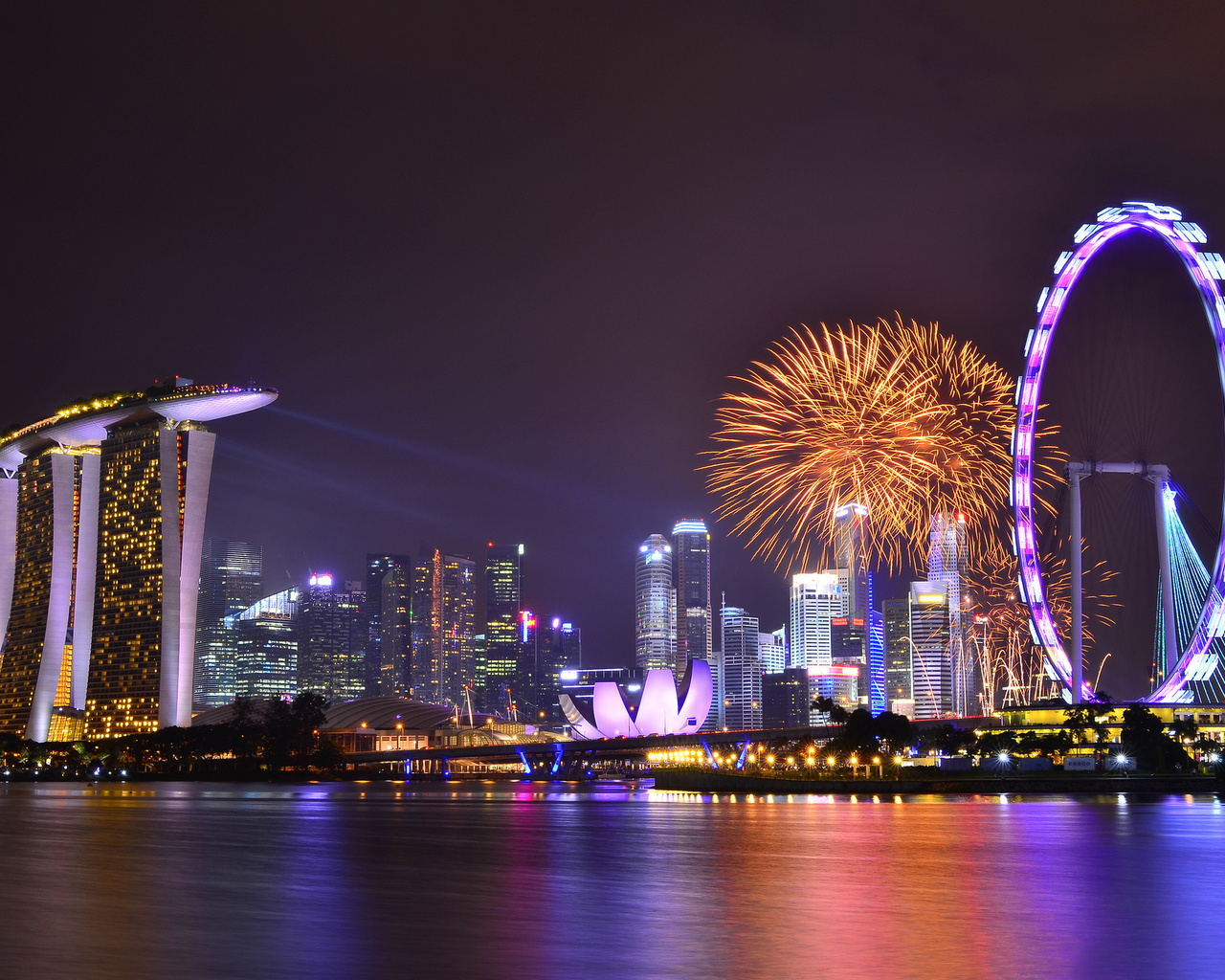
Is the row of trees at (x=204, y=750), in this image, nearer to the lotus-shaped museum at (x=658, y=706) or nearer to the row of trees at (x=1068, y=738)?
the lotus-shaped museum at (x=658, y=706)

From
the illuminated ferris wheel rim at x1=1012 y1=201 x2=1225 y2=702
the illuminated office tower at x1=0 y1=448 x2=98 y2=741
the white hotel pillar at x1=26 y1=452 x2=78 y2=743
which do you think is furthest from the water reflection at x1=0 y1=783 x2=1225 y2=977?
the illuminated office tower at x1=0 y1=448 x2=98 y2=741

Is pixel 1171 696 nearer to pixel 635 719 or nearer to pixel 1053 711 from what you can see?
pixel 1053 711

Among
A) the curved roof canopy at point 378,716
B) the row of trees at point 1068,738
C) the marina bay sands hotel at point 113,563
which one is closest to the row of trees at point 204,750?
the marina bay sands hotel at point 113,563

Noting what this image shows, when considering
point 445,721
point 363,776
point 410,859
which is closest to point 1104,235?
point 410,859

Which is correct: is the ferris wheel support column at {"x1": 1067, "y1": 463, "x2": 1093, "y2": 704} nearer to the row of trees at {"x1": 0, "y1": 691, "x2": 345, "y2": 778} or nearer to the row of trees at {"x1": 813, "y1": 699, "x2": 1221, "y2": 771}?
the row of trees at {"x1": 813, "y1": 699, "x2": 1221, "y2": 771}

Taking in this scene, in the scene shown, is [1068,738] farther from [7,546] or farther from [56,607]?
[7,546]

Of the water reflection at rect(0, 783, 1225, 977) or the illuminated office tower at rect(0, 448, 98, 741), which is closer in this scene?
the water reflection at rect(0, 783, 1225, 977)
